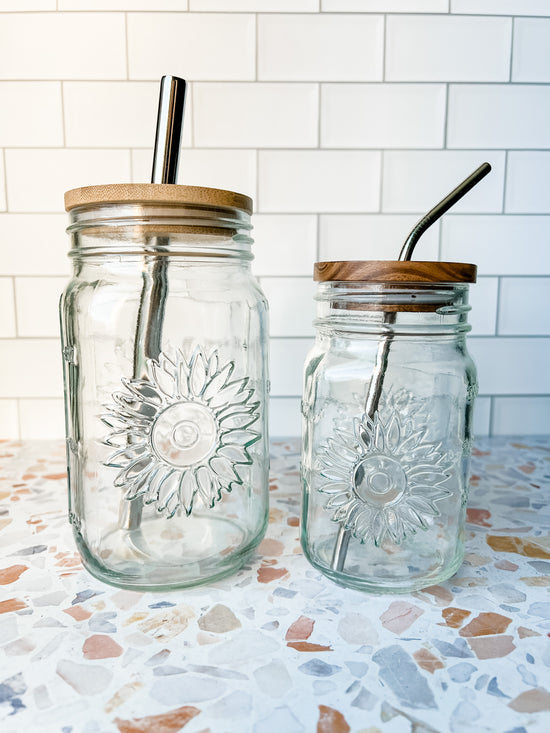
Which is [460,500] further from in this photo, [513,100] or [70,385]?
[513,100]

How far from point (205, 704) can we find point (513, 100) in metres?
0.79

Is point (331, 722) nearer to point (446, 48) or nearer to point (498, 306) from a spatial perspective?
point (498, 306)

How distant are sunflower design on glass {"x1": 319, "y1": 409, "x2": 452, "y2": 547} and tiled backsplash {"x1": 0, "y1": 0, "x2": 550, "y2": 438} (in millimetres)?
389

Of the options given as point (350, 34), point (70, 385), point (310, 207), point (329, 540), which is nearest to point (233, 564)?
point (329, 540)

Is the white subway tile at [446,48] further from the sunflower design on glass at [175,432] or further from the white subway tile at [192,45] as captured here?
the sunflower design on glass at [175,432]

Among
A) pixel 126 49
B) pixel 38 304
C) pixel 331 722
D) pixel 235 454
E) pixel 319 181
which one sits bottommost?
pixel 331 722

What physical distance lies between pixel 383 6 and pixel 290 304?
40 centimetres

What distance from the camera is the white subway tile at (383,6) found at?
72 centimetres

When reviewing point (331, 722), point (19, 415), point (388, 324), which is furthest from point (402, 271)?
point (19, 415)

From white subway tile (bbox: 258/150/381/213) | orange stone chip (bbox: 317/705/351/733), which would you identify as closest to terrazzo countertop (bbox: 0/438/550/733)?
orange stone chip (bbox: 317/705/351/733)

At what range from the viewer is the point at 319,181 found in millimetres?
757

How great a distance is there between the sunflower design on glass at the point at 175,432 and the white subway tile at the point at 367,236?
0.40 meters

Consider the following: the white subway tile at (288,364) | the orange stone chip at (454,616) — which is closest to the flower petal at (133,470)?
the orange stone chip at (454,616)

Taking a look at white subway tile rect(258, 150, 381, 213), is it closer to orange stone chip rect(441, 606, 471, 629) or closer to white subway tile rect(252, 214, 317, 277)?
white subway tile rect(252, 214, 317, 277)
